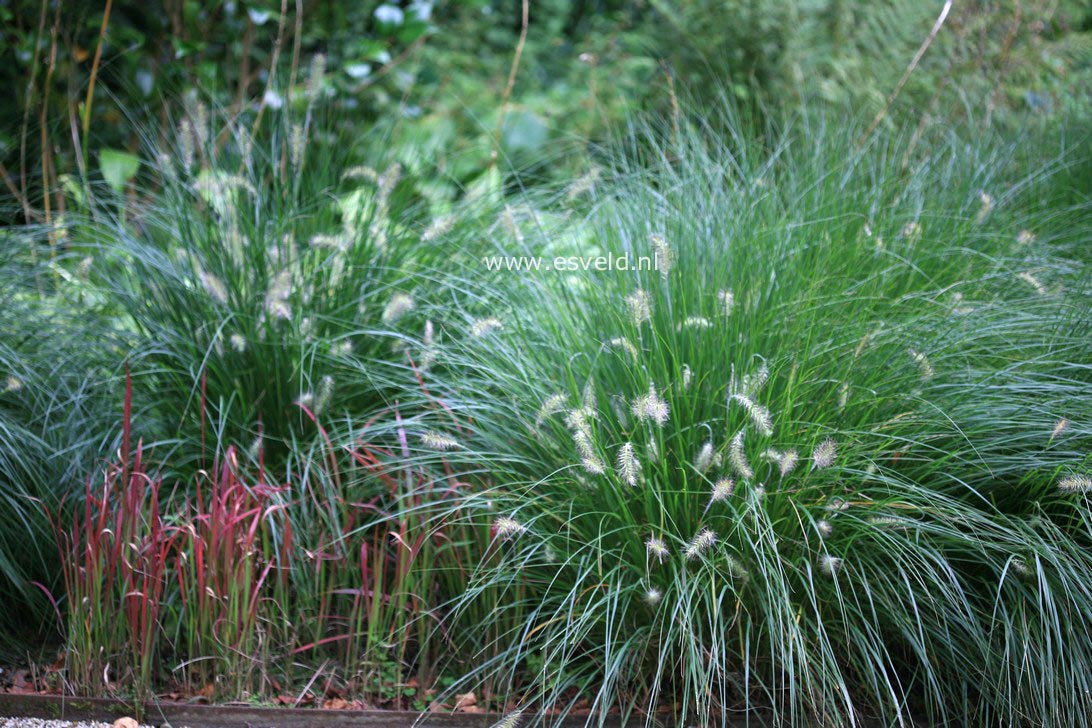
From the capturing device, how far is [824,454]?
236 centimetres

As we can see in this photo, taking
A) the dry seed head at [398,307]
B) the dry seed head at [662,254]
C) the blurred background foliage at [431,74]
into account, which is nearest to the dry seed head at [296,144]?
the blurred background foliage at [431,74]

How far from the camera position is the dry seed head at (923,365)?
8.55ft

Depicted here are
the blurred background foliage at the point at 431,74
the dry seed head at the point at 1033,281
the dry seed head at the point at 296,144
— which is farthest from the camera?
the blurred background foliage at the point at 431,74

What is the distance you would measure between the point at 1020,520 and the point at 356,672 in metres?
1.88

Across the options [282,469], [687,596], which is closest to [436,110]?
[282,469]

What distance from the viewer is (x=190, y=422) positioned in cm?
324

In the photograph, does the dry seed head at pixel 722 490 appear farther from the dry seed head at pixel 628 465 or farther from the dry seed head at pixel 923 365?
the dry seed head at pixel 923 365

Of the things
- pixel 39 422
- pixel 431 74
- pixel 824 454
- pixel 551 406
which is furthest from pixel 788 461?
pixel 431 74

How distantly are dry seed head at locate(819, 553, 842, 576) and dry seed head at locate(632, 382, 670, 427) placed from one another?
53 centimetres

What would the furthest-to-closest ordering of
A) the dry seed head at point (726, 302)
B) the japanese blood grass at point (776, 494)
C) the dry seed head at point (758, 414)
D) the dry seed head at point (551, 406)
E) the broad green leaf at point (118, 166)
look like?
the broad green leaf at point (118, 166) → the dry seed head at point (726, 302) → the dry seed head at point (551, 406) → the japanese blood grass at point (776, 494) → the dry seed head at point (758, 414)

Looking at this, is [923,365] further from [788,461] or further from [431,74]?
[431,74]

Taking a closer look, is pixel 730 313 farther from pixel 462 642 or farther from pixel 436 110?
pixel 436 110

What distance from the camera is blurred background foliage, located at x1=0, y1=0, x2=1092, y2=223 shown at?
16.2 ft

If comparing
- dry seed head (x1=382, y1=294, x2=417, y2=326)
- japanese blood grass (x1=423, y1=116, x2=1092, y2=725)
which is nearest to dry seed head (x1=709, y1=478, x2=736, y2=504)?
japanese blood grass (x1=423, y1=116, x2=1092, y2=725)
